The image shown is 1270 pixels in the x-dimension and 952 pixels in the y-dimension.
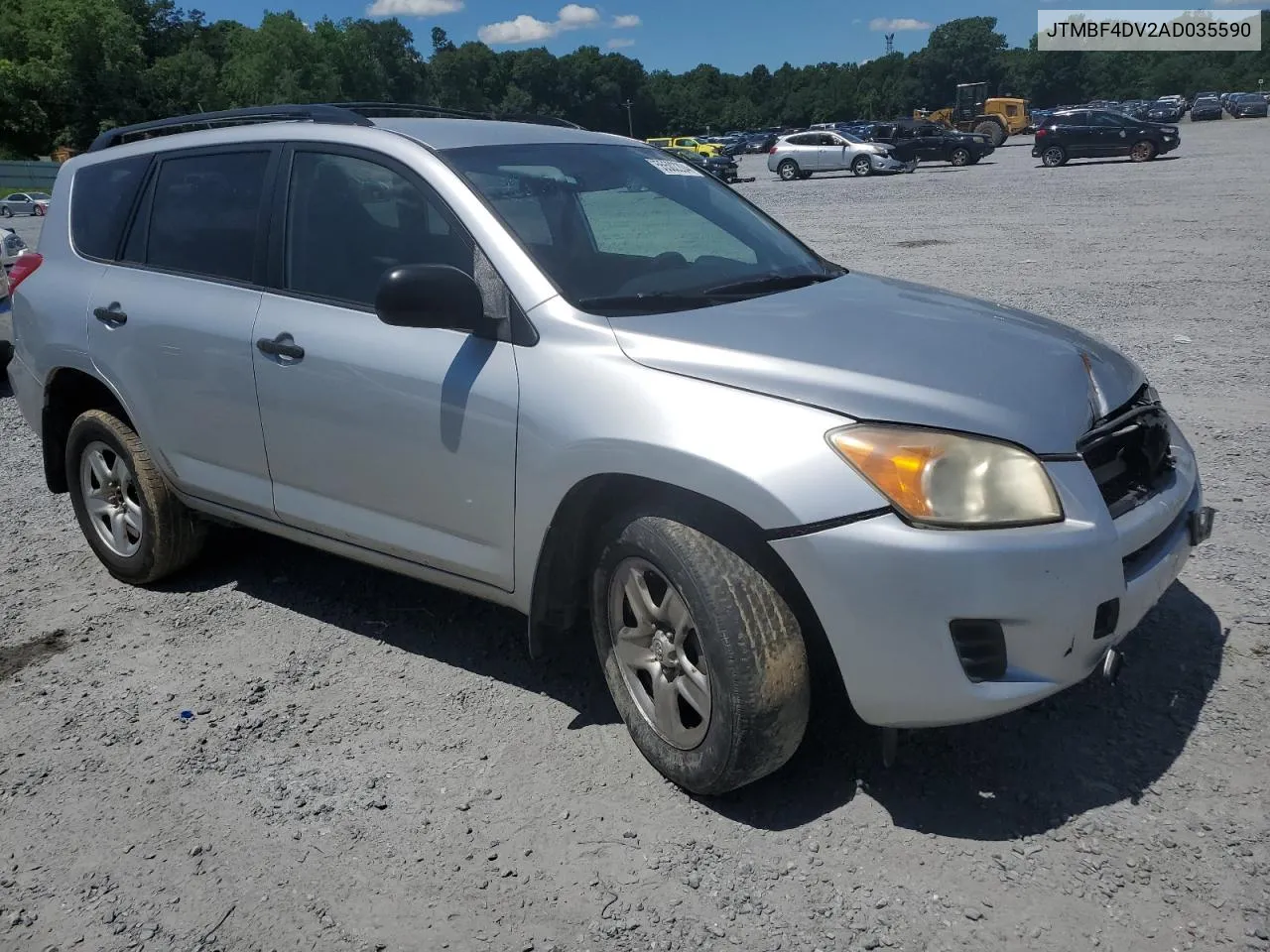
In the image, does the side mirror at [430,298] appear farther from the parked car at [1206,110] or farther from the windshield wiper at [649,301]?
the parked car at [1206,110]

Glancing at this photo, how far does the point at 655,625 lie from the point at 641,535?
1.03ft

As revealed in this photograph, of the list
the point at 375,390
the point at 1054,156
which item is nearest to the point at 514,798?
the point at 375,390

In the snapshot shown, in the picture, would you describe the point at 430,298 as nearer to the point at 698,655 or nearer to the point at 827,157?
the point at 698,655

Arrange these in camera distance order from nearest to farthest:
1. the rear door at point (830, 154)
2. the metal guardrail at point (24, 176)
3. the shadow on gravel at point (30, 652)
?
the shadow on gravel at point (30, 652)
the rear door at point (830, 154)
the metal guardrail at point (24, 176)

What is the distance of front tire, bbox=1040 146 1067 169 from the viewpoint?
3388 cm

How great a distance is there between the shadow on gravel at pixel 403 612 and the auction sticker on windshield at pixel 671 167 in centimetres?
182

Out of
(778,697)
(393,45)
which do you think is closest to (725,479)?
(778,697)

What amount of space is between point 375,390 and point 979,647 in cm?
199

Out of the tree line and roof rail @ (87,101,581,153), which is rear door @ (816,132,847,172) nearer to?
roof rail @ (87,101,581,153)

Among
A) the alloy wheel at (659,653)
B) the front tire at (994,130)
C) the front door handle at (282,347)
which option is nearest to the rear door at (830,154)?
the front tire at (994,130)

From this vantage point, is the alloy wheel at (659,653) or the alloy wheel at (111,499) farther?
the alloy wheel at (111,499)

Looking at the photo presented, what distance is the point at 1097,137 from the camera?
33.7m

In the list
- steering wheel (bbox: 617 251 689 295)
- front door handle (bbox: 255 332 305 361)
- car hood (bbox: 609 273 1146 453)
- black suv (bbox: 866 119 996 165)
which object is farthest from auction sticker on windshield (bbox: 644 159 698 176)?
black suv (bbox: 866 119 996 165)

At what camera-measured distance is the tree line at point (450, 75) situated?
76.5 meters
